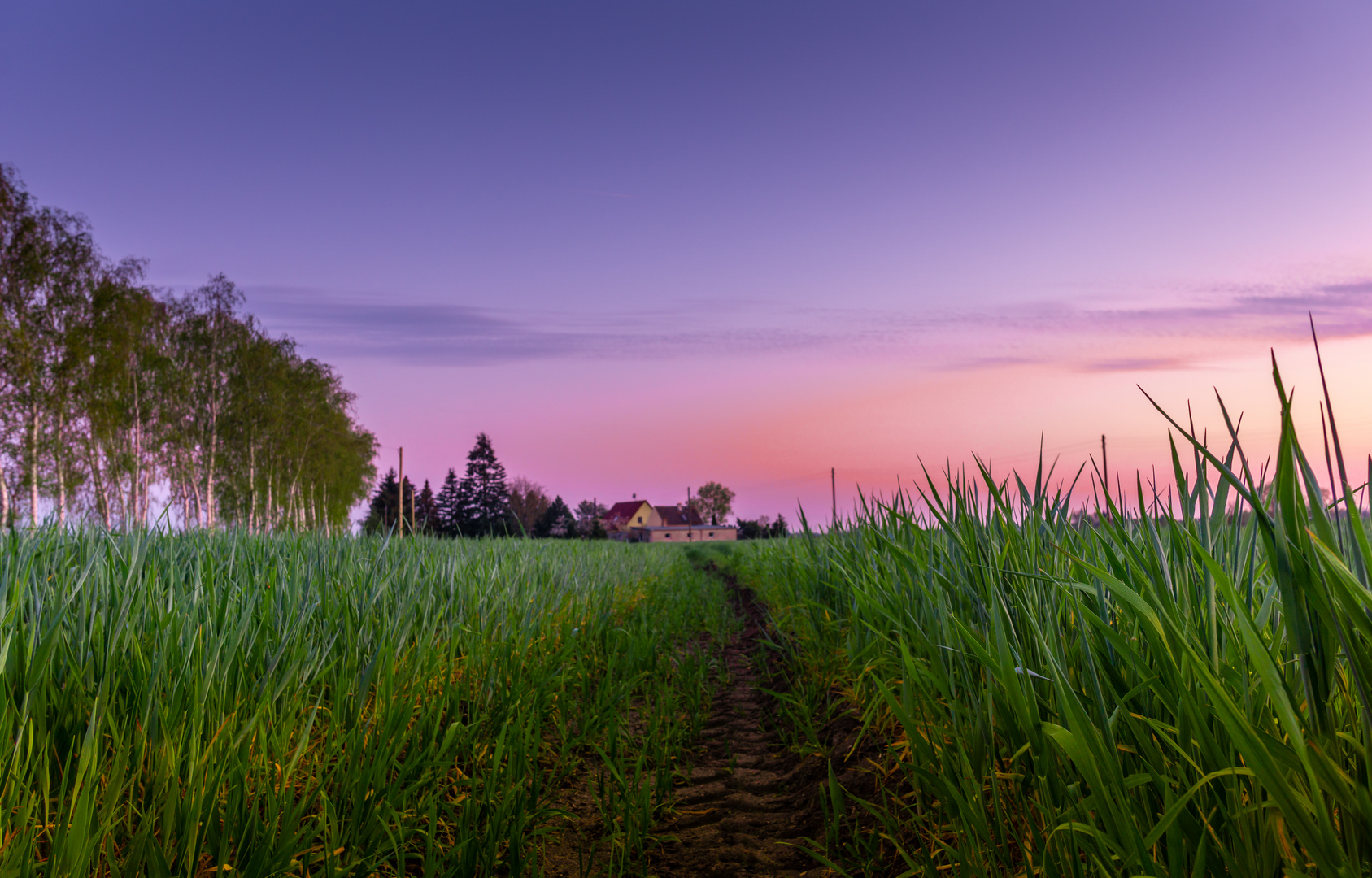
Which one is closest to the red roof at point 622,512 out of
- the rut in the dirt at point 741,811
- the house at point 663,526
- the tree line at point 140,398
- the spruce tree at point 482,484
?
the house at point 663,526

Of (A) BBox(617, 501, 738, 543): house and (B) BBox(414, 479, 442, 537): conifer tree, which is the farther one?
(A) BBox(617, 501, 738, 543): house

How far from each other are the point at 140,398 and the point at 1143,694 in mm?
33993

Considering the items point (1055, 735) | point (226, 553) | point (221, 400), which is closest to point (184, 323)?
point (221, 400)

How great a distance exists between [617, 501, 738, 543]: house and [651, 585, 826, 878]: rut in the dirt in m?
81.0

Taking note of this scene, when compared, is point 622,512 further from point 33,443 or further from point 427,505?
point 33,443

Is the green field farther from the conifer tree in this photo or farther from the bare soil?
the conifer tree

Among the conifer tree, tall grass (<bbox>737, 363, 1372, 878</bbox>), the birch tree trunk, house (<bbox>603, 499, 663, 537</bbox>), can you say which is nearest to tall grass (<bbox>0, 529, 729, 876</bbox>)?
tall grass (<bbox>737, 363, 1372, 878</bbox>)

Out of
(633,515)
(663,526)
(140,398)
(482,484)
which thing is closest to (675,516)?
(663,526)

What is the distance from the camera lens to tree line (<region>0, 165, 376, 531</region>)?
22.2 m

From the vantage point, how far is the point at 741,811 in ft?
10.8

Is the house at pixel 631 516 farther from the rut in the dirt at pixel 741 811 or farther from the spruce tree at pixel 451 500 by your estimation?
the rut in the dirt at pixel 741 811

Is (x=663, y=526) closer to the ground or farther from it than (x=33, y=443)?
closer to the ground

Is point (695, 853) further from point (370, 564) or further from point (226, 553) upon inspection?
point (226, 553)

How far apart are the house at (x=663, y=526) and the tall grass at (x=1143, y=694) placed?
82.7 m
